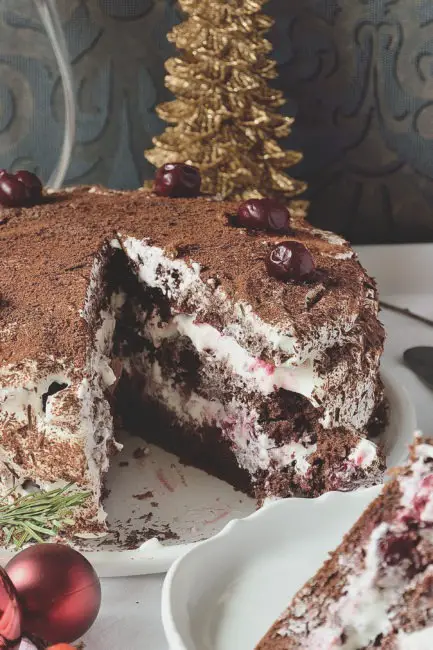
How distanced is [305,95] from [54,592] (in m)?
2.48

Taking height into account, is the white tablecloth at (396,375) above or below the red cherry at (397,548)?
below

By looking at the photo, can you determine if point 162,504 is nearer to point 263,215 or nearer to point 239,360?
point 239,360

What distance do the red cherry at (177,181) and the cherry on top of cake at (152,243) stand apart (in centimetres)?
4

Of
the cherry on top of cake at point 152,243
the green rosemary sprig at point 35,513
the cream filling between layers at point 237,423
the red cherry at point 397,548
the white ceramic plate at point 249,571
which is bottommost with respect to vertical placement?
the cream filling between layers at point 237,423

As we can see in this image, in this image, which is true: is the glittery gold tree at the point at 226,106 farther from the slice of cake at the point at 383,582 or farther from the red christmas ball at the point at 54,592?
the slice of cake at the point at 383,582

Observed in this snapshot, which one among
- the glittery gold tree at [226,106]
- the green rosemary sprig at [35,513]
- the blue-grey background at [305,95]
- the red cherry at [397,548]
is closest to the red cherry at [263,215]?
the glittery gold tree at [226,106]

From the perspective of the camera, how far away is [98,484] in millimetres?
2211

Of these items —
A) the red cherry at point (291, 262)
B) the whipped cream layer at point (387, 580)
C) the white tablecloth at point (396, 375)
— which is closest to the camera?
the whipped cream layer at point (387, 580)

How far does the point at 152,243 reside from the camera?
2.53 m

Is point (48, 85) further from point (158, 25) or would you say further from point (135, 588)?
point (135, 588)

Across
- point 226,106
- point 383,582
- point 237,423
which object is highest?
point 226,106

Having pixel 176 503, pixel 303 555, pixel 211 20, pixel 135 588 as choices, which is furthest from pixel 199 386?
pixel 211 20

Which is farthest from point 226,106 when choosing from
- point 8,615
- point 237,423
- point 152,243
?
point 8,615

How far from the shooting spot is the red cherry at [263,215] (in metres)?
2.63
